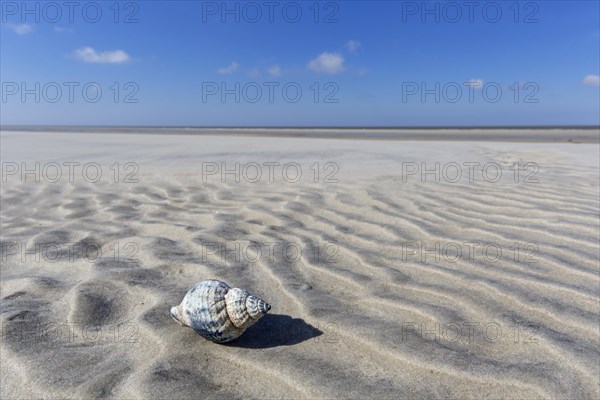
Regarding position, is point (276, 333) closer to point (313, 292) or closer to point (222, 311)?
point (222, 311)

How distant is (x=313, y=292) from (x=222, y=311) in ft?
2.30

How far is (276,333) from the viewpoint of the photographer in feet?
6.21

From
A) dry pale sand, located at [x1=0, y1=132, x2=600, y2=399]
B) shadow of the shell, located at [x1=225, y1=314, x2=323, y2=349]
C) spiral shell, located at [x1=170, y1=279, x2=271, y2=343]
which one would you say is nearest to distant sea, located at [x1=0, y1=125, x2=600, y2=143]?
dry pale sand, located at [x1=0, y1=132, x2=600, y2=399]

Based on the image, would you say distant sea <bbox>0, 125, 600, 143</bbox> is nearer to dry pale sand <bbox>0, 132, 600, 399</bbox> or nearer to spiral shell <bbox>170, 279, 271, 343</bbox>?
dry pale sand <bbox>0, 132, 600, 399</bbox>

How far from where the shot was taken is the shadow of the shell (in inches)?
71.3

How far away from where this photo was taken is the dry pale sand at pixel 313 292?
1.59 metres

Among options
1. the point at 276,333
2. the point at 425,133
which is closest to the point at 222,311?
the point at 276,333

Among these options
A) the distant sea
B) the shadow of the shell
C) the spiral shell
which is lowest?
the shadow of the shell

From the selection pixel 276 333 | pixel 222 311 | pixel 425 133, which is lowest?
pixel 276 333

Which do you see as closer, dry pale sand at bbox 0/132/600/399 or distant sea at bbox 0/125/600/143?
dry pale sand at bbox 0/132/600/399

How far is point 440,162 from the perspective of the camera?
7.62m

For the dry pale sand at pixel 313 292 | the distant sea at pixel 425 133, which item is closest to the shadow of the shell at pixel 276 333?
the dry pale sand at pixel 313 292

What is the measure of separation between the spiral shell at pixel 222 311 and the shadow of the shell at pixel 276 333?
3.9 inches

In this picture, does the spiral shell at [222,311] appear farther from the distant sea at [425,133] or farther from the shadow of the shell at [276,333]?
the distant sea at [425,133]
